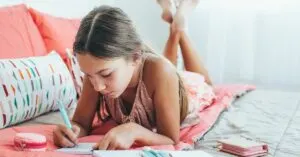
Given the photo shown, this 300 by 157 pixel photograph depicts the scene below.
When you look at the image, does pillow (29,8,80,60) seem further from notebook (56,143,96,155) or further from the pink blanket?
notebook (56,143,96,155)

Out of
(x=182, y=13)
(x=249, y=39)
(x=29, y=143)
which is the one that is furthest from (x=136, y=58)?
(x=249, y=39)

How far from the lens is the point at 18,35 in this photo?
1.69m

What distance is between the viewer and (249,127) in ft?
5.02

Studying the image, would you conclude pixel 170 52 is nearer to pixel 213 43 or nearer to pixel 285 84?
pixel 213 43

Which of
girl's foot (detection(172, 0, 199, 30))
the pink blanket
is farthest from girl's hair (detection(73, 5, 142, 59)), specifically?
girl's foot (detection(172, 0, 199, 30))

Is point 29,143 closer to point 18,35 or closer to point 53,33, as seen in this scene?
point 18,35

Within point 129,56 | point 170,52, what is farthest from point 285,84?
point 129,56

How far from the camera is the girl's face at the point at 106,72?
117cm

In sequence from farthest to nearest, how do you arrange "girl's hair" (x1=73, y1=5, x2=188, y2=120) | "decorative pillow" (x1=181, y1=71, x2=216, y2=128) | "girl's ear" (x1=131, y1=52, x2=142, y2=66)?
"decorative pillow" (x1=181, y1=71, x2=216, y2=128) → "girl's ear" (x1=131, y1=52, x2=142, y2=66) → "girl's hair" (x1=73, y1=5, x2=188, y2=120)

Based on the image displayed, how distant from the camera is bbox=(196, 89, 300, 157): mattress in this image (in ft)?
4.35

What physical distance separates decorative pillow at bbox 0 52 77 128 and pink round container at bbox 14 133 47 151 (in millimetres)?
271

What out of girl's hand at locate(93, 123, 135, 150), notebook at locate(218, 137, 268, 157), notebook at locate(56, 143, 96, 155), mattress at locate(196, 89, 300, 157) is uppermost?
girl's hand at locate(93, 123, 135, 150)

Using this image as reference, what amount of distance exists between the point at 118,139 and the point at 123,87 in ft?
0.53

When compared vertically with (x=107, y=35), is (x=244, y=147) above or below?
below
